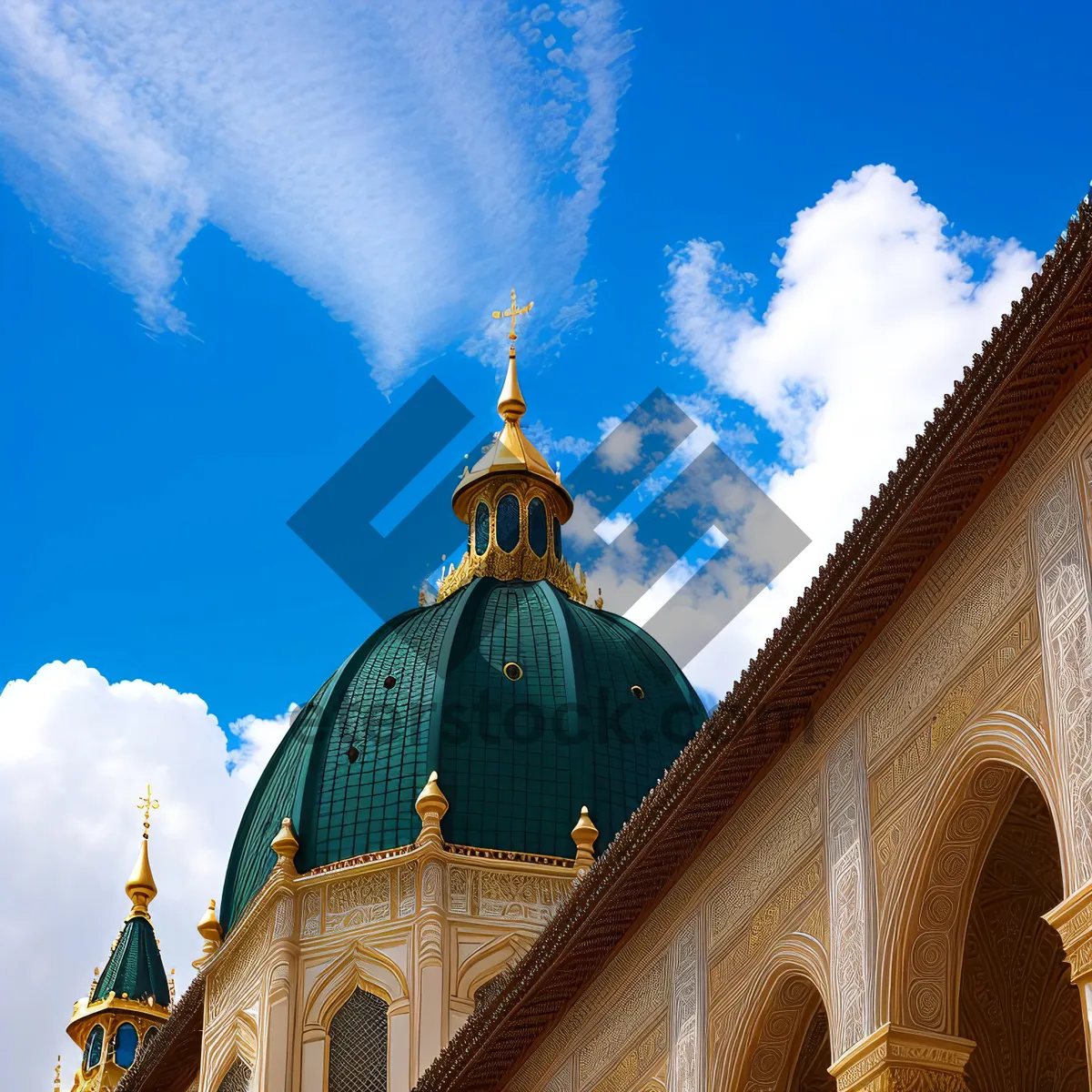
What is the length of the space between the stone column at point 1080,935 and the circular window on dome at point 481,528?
28.0m

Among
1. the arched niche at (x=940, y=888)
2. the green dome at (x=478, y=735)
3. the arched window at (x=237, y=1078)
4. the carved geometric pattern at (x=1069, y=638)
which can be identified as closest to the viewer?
the carved geometric pattern at (x=1069, y=638)

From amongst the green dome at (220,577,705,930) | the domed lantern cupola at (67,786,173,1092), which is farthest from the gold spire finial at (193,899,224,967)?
the domed lantern cupola at (67,786,173,1092)

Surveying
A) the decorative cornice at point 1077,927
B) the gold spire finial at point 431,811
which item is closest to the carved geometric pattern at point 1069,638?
the decorative cornice at point 1077,927

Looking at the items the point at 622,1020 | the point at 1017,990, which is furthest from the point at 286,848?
the point at 1017,990

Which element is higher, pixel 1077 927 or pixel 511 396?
pixel 511 396

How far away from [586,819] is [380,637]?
19.8 ft

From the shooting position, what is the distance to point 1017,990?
16.8 meters

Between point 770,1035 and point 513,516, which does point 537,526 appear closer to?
point 513,516

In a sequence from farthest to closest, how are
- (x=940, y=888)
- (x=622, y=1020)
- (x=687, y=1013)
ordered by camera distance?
(x=622, y=1020), (x=687, y=1013), (x=940, y=888)

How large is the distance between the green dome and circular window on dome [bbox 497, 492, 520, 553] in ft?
6.96

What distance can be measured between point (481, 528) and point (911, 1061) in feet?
87.7

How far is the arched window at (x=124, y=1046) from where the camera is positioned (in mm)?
49656

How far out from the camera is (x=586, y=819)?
1278 inches

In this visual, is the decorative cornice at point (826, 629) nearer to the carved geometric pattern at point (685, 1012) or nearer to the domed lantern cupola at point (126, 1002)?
the carved geometric pattern at point (685, 1012)
